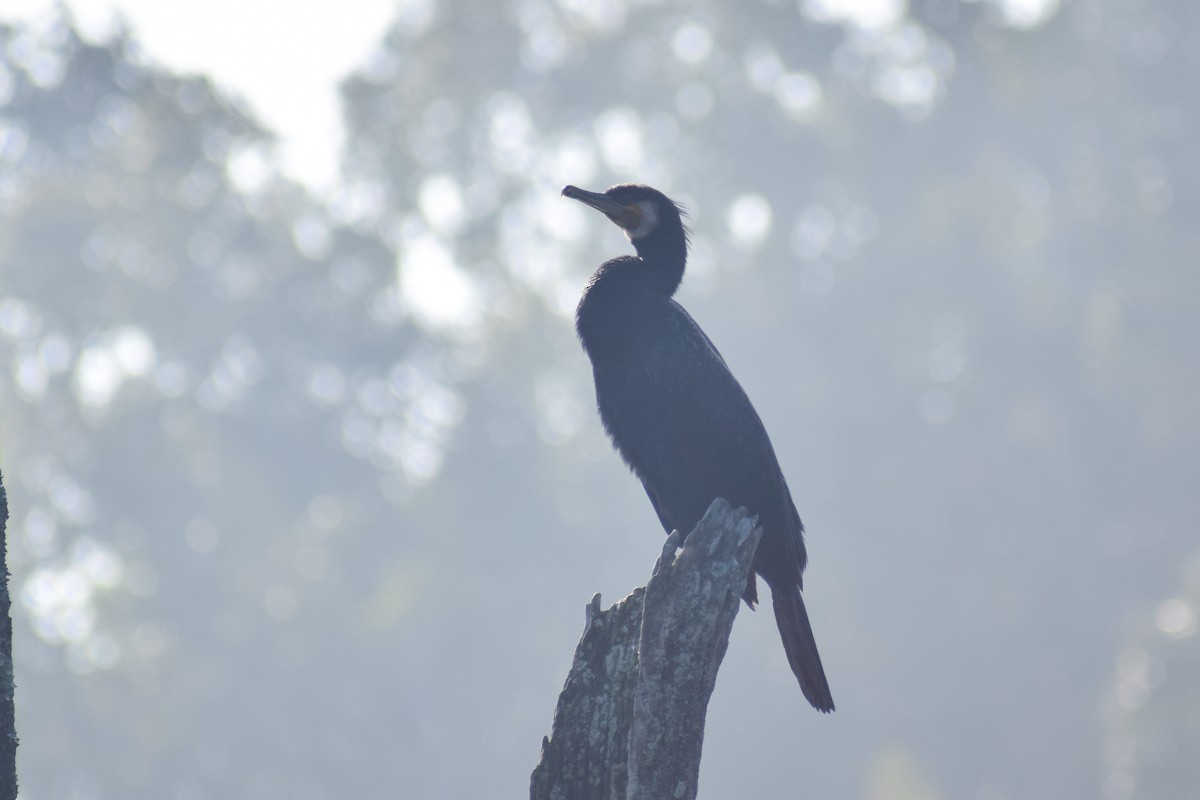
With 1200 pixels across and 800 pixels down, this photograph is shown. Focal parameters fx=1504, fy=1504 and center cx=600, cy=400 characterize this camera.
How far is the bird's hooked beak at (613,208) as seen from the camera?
7691mm

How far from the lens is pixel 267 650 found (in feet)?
114

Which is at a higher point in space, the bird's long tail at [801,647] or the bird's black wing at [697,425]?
the bird's black wing at [697,425]

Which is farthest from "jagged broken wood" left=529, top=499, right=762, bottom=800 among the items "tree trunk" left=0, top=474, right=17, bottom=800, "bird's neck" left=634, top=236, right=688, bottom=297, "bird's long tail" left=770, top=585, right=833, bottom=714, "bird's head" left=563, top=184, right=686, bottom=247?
"bird's head" left=563, top=184, right=686, bottom=247

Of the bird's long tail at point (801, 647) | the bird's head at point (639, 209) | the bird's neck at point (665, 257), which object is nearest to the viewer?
the bird's long tail at point (801, 647)

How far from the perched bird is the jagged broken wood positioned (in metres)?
1.54

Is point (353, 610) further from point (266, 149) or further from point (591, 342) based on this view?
point (591, 342)

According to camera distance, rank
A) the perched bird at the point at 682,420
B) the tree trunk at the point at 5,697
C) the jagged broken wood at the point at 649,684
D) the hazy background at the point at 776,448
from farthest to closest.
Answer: the hazy background at the point at 776,448, the perched bird at the point at 682,420, the jagged broken wood at the point at 649,684, the tree trunk at the point at 5,697

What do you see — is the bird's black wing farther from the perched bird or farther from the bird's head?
the bird's head

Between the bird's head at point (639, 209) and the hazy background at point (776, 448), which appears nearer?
the bird's head at point (639, 209)

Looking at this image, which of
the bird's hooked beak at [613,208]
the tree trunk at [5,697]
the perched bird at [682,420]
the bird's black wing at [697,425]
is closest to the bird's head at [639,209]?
the bird's hooked beak at [613,208]

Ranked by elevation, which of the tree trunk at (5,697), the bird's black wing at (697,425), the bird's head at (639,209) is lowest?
the tree trunk at (5,697)

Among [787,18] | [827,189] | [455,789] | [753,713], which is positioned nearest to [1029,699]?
[753,713]

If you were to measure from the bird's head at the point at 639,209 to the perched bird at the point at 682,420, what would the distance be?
84cm

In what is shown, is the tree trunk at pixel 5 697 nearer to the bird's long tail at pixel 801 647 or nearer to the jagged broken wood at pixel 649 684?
the jagged broken wood at pixel 649 684
